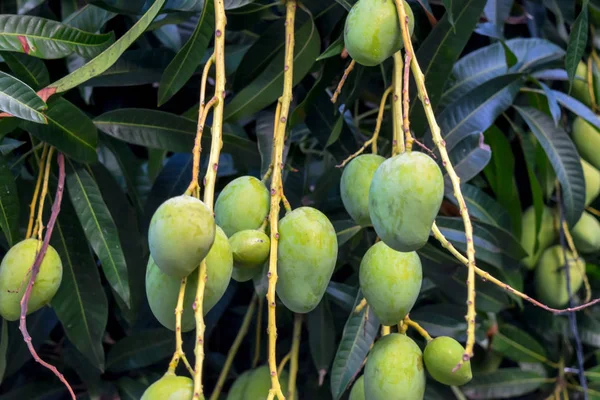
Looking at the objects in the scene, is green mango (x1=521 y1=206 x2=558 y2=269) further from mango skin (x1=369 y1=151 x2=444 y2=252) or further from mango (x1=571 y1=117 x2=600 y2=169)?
mango skin (x1=369 y1=151 x2=444 y2=252)

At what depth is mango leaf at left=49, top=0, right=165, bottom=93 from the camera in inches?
24.1

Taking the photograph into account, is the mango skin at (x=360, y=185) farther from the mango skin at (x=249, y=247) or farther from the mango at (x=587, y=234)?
the mango at (x=587, y=234)

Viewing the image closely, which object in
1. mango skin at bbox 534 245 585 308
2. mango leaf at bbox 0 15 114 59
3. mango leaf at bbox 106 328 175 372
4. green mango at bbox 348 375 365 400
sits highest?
mango leaf at bbox 0 15 114 59

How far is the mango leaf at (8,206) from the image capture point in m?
0.69

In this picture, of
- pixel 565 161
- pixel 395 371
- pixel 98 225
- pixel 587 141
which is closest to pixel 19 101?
pixel 98 225

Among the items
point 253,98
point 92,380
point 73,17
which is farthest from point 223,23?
point 92,380

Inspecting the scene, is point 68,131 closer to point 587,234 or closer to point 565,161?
point 565,161

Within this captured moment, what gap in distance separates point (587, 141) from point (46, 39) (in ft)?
2.63

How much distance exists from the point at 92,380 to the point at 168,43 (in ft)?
1.65

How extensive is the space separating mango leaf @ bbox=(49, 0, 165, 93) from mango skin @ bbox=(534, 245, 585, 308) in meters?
0.74

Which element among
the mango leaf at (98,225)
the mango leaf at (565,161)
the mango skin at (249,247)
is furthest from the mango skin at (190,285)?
the mango leaf at (565,161)

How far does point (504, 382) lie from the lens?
1.09m

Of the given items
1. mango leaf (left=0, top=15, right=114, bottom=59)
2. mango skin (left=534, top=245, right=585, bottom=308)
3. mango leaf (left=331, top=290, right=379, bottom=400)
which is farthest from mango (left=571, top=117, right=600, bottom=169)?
mango leaf (left=0, top=15, right=114, bottom=59)

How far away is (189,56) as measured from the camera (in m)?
0.69
